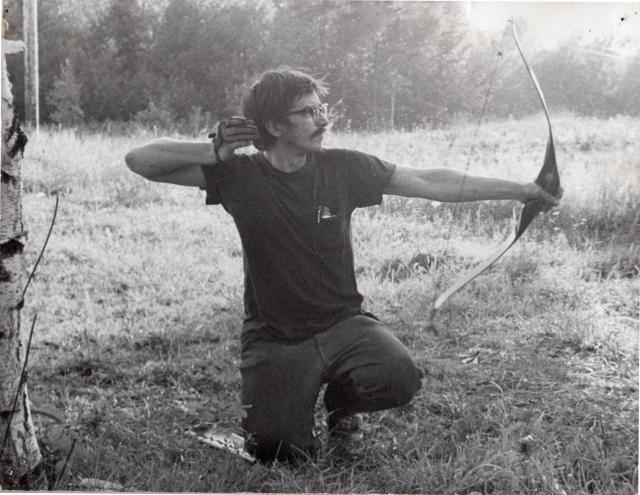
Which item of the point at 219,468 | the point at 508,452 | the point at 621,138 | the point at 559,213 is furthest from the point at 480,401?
the point at 621,138

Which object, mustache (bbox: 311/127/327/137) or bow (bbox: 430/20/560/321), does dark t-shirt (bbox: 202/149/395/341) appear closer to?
mustache (bbox: 311/127/327/137)

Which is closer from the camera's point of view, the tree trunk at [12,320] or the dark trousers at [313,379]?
the tree trunk at [12,320]

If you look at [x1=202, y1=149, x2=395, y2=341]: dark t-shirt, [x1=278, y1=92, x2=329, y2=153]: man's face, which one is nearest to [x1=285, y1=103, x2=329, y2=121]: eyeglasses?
[x1=278, y1=92, x2=329, y2=153]: man's face

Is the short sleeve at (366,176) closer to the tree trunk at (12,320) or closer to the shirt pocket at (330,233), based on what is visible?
the shirt pocket at (330,233)

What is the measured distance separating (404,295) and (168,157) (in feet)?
3.15

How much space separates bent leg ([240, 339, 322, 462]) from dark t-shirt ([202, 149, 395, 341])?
2.8 inches

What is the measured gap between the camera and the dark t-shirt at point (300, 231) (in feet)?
7.66

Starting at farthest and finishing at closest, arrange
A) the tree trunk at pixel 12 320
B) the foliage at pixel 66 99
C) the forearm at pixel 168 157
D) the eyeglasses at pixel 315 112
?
the foliage at pixel 66 99
the eyeglasses at pixel 315 112
the forearm at pixel 168 157
the tree trunk at pixel 12 320

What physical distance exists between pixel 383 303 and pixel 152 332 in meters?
0.84

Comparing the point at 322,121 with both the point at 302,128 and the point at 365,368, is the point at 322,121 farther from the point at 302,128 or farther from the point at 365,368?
the point at 365,368

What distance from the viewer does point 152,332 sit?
96.7 inches

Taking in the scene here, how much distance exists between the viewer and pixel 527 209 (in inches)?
95.0

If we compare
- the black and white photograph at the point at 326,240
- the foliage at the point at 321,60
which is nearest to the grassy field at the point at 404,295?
the black and white photograph at the point at 326,240

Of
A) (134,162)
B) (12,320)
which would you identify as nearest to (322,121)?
(134,162)
